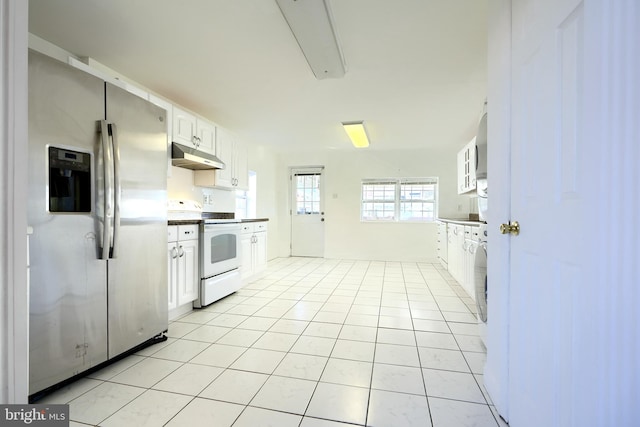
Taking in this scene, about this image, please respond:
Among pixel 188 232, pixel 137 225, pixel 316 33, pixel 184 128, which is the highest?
pixel 316 33

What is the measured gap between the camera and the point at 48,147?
4.94 ft

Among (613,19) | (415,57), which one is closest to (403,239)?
(415,57)

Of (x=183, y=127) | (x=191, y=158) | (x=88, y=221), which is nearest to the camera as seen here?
(x=88, y=221)

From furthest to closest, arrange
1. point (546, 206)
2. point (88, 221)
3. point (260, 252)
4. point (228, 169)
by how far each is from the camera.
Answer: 1. point (260, 252)
2. point (228, 169)
3. point (88, 221)
4. point (546, 206)

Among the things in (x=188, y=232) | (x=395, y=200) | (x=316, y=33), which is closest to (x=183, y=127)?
(x=188, y=232)

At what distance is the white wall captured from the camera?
6027mm

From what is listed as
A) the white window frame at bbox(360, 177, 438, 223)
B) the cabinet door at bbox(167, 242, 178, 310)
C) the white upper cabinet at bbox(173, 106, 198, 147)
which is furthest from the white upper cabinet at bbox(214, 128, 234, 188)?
the white window frame at bbox(360, 177, 438, 223)

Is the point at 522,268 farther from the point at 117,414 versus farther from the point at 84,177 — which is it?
the point at 84,177

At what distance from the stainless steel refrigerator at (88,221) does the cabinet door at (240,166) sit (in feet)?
7.20

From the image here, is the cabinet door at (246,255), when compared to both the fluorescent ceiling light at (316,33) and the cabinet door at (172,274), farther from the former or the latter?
the fluorescent ceiling light at (316,33)

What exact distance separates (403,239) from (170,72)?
5.12 m

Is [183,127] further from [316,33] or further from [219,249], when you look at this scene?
[316,33]

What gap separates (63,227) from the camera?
61.2 inches

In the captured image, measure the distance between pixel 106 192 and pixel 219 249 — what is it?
159 cm
